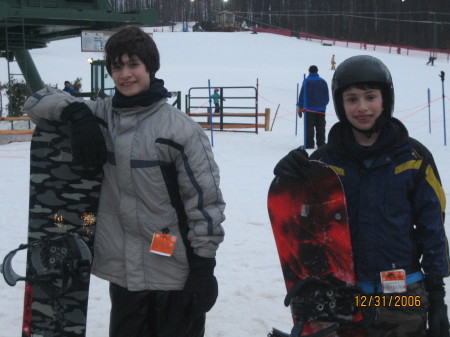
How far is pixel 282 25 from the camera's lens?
57.9m

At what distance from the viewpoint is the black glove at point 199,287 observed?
75.8 inches

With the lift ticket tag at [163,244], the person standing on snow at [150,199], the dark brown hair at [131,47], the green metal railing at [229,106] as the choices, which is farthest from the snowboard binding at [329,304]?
the green metal railing at [229,106]

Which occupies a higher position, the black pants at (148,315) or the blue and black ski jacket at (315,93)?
the blue and black ski jacket at (315,93)

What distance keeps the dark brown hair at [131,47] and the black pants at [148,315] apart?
2.81 ft

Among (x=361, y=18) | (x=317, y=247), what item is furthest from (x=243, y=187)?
(x=361, y=18)

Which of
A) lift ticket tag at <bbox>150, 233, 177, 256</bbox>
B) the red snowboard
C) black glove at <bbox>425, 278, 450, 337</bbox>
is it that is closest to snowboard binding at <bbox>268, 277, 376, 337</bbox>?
the red snowboard

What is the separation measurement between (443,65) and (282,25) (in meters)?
26.6

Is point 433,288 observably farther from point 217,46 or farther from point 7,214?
point 217,46

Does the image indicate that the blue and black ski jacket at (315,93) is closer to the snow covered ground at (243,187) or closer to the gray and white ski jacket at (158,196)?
the snow covered ground at (243,187)

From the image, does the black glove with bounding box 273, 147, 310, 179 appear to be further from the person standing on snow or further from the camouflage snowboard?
the camouflage snowboard

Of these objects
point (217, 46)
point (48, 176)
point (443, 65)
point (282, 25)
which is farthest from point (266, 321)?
point (282, 25)

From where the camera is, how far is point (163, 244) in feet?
6.46

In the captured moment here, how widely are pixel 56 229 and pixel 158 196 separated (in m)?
0.54
